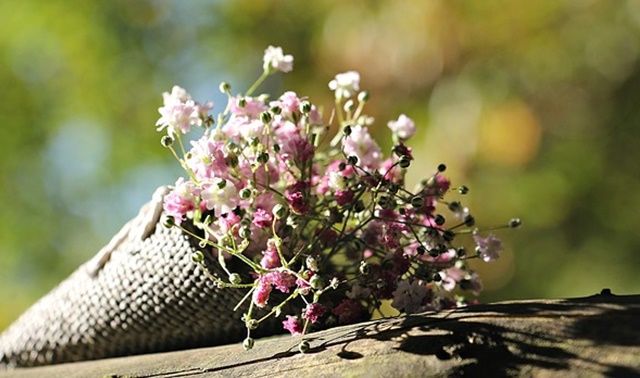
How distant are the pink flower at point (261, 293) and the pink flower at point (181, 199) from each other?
0.35 feet

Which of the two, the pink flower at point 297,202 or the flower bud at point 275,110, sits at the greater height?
the flower bud at point 275,110

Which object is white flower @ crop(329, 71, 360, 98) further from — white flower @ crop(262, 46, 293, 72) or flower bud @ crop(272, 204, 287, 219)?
flower bud @ crop(272, 204, 287, 219)

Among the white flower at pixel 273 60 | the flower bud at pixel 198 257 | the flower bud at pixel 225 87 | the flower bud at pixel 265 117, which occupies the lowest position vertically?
the flower bud at pixel 198 257

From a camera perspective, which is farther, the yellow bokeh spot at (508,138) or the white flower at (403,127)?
the yellow bokeh spot at (508,138)

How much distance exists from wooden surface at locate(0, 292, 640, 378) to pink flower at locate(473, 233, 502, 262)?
15cm

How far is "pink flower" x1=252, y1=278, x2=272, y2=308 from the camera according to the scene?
809 millimetres

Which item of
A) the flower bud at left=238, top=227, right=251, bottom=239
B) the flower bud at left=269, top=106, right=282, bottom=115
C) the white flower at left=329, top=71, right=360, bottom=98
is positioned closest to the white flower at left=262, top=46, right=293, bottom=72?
the white flower at left=329, top=71, right=360, bottom=98

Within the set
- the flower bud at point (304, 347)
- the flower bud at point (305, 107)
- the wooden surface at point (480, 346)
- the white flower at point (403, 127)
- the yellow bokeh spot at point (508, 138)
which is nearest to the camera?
the wooden surface at point (480, 346)

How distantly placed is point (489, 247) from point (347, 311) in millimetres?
157

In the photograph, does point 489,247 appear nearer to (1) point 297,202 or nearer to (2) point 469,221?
(2) point 469,221

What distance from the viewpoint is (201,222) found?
870 millimetres

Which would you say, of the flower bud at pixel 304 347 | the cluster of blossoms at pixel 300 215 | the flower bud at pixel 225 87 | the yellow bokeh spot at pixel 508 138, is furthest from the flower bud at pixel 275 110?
the yellow bokeh spot at pixel 508 138

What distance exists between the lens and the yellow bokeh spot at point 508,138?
128 inches

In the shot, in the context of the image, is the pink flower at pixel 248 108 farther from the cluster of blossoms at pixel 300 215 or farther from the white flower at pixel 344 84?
the white flower at pixel 344 84
